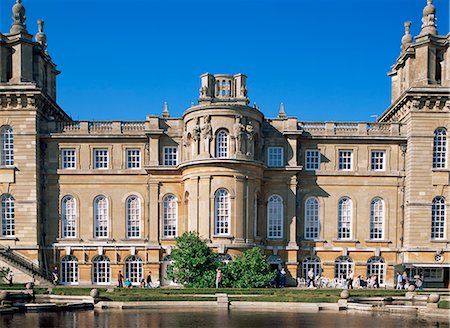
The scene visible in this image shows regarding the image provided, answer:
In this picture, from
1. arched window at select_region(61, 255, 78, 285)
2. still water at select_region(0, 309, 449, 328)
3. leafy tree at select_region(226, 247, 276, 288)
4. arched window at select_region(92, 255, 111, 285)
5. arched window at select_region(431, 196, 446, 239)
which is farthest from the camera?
arched window at select_region(92, 255, 111, 285)

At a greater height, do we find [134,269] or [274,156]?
[274,156]

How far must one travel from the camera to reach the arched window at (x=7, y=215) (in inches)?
1618

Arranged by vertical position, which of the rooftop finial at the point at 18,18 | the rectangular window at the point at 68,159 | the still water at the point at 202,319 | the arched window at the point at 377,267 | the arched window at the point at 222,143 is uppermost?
the rooftop finial at the point at 18,18

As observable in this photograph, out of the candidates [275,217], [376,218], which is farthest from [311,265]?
[376,218]

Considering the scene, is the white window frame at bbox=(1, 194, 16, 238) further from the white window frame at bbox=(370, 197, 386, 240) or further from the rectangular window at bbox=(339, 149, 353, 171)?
the white window frame at bbox=(370, 197, 386, 240)

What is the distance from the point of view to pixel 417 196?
41031 millimetres

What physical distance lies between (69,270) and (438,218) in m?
32.4

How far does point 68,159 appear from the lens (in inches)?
1686

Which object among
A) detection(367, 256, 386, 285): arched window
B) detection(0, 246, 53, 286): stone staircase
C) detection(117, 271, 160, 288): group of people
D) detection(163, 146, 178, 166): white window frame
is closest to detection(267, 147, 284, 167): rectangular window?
detection(163, 146, 178, 166): white window frame

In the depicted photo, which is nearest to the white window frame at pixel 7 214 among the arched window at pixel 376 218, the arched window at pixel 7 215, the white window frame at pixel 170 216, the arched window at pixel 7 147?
the arched window at pixel 7 215

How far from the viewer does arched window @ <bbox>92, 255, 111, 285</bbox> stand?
4197 cm

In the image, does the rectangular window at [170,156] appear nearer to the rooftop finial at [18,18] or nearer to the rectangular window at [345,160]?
the rectangular window at [345,160]

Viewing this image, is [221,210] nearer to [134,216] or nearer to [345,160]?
[134,216]

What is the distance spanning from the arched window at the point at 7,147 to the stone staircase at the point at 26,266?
7.43 m
